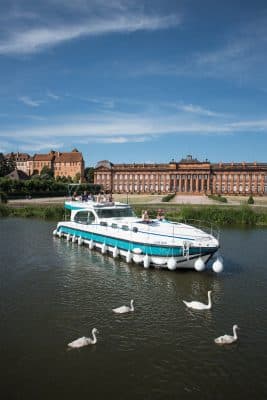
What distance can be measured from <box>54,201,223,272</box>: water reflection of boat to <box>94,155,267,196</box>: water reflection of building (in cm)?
9906

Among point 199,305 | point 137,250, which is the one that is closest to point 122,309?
point 199,305

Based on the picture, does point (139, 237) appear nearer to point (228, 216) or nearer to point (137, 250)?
point (137, 250)

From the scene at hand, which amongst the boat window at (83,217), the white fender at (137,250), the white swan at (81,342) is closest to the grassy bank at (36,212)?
the boat window at (83,217)

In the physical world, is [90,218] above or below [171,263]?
above

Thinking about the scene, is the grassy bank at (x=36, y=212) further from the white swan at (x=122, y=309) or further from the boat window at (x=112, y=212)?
the white swan at (x=122, y=309)

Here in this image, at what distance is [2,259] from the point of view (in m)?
25.1

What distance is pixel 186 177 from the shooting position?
139250mm

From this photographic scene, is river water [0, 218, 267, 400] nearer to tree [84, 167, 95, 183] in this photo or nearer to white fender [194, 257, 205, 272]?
white fender [194, 257, 205, 272]

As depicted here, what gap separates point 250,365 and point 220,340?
141 centimetres

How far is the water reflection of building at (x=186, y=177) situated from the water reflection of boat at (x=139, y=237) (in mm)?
99055

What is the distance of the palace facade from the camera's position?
177 m

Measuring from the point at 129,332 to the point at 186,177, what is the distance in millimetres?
127379

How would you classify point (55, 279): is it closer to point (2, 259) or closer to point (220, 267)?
point (2, 259)

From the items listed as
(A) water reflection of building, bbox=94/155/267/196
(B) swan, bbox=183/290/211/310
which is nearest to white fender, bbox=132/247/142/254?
(B) swan, bbox=183/290/211/310
